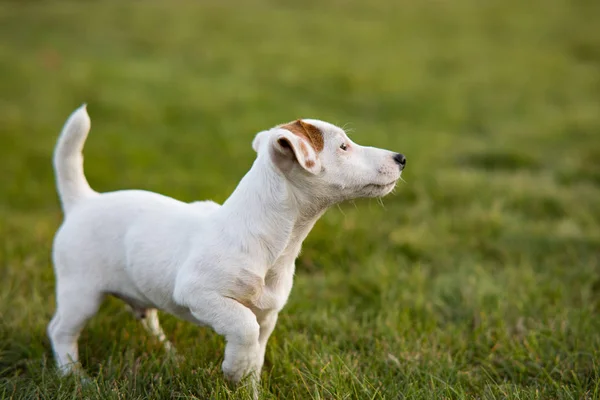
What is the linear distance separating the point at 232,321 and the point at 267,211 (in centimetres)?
57

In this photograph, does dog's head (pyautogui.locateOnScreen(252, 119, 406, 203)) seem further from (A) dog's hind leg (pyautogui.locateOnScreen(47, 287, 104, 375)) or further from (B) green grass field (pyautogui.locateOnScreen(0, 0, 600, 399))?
(A) dog's hind leg (pyautogui.locateOnScreen(47, 287, 104, 375))

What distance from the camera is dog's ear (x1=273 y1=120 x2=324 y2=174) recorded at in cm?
285

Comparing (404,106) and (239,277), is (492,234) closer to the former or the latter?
(239,277)

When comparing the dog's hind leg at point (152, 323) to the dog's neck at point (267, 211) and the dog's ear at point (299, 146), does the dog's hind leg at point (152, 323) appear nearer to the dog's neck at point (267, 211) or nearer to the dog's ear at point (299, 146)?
the dog's neck at point (267, 211)

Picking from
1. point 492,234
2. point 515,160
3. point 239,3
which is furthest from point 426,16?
point 492,234

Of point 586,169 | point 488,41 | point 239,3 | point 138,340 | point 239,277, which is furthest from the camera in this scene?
point 239,3

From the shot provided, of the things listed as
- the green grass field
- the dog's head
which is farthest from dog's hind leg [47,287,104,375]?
the dog's head

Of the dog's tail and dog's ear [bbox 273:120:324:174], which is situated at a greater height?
dog's ear [bbox 273:120:324:174]

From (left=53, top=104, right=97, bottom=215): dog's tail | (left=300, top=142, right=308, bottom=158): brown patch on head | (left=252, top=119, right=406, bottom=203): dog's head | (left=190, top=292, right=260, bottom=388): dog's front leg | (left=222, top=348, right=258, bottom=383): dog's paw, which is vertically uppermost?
(left=300, top=142, right=308, bottom=158): brown patch on head

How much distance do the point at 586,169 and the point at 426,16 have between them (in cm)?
1157

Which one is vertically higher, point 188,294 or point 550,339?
point 188,294

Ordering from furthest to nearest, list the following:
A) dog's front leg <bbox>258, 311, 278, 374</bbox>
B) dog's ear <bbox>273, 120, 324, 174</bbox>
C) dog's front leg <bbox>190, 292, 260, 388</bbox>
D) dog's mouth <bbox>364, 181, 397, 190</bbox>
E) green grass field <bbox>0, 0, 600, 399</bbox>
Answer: green grass field <bbox>0, 0, 600, 399</bbox>
dog's front leg <bbox>258, 311, 278, 374</bbox>
dog's mouth <bbox>364, 181, 397, 190</bbox>
dog's front leg <bbox>190, 292, 260, 388</bbox>
dog's ear <bbox>273, 120, 324, 174</bbox>

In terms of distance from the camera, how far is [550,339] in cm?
388

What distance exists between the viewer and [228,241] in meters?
3.04
